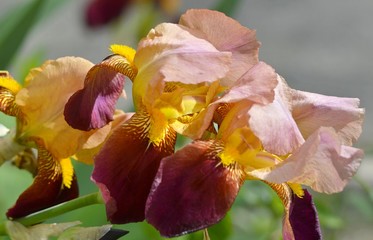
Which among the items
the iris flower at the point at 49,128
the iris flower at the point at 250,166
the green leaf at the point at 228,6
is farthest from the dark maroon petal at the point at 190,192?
the green leaf at the point at 228,6

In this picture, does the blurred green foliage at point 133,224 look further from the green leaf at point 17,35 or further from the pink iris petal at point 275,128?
the pink iris petal at point 275,128

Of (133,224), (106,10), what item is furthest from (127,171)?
(106,10)

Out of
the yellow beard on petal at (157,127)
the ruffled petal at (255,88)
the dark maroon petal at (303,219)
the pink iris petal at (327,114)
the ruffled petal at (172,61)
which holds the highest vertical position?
the ruffled petal at (172,61)

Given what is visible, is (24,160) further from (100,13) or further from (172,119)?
(100,13)

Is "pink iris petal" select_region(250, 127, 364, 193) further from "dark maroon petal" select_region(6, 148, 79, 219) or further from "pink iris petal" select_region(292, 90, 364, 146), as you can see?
"dark maroon petal" select_region(6, 148, 79, 219)

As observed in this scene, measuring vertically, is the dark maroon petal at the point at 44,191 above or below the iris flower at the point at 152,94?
below

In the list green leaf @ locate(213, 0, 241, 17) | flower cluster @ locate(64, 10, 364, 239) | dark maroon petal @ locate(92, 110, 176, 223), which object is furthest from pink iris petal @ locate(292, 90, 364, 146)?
green leaf @ locate(213, 0, 241, 17)
